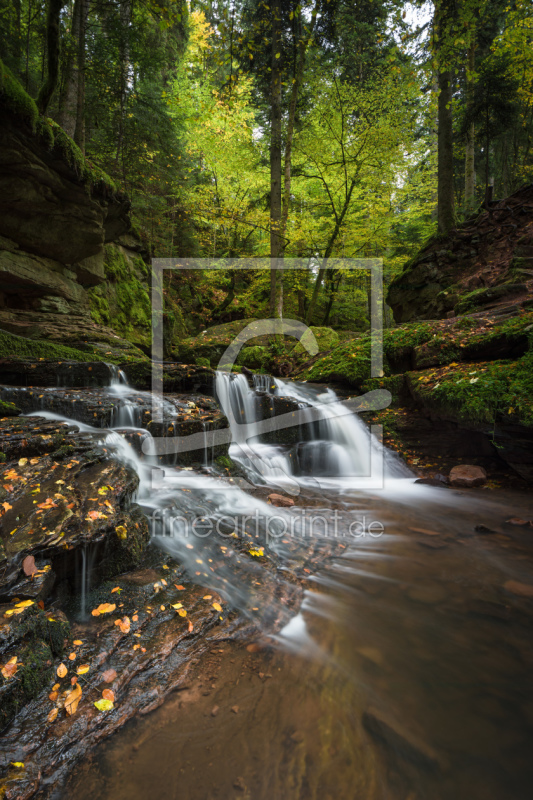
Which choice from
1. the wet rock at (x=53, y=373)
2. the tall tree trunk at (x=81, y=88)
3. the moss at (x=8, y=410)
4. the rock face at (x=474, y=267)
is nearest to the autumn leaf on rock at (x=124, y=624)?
the moss at (x=8, y=410)

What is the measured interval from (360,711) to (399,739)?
20 cm

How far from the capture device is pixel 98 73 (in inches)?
366

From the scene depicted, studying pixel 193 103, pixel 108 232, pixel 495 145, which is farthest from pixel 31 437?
pixel 495 145

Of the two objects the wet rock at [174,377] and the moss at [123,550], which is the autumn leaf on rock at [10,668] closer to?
the moss at [123,550]

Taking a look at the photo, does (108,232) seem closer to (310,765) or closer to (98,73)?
(98,73)

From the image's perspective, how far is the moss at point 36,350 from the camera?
690cm

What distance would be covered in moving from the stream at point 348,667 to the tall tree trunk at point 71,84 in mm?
9167

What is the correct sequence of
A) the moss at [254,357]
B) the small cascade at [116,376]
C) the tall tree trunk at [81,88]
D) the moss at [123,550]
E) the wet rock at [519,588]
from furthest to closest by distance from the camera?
the moss at [254,357] < the tall tree trunk at [81,88] < the small cascade at [116,376] < the wet rock at [519,588] < the moss at [123,550]

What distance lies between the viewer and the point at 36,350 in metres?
7.32

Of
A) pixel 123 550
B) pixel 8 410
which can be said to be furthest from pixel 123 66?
pixel 123 550

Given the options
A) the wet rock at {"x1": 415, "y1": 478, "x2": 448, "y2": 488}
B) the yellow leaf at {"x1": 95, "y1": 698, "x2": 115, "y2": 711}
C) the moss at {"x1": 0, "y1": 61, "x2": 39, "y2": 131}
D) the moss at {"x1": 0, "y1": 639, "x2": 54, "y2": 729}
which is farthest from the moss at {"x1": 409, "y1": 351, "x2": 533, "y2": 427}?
the moss at {"x1": 0, "y1": 61, "x2": 39, "y2": 131}

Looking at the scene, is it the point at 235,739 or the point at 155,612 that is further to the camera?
the point at 155,612

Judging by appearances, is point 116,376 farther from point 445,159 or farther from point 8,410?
point 445,159

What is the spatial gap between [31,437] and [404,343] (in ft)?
23.4
